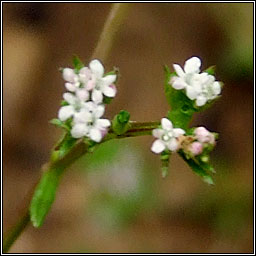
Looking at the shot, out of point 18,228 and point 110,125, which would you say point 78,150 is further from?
point 18,228

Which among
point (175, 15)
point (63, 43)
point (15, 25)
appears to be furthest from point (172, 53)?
point (15, 25)

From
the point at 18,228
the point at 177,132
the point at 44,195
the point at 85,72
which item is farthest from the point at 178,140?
the point at 18,228

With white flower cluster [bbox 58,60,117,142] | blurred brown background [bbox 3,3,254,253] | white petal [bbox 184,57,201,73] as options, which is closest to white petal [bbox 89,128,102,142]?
white flower cluster [bbox 58,60,117,142]

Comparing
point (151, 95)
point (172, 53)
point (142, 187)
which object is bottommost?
point (142, 187)

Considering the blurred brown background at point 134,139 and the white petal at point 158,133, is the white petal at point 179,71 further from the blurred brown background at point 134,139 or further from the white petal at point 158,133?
the blurred brown background at point 134,139

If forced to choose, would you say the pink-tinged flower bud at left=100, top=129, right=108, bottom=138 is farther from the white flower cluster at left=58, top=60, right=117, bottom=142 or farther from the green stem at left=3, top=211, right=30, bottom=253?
the green stem at left=3, top=211, right=30, bottom=253

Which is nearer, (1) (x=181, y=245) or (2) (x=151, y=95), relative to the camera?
(1) (x=181, y=245)

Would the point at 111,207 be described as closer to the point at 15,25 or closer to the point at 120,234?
the point at 120,234
